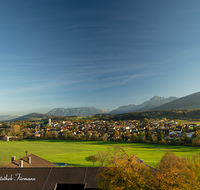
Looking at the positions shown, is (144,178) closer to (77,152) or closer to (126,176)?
(126,176)

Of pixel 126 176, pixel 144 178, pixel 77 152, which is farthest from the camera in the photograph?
pixel 77 152

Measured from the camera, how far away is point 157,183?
35.9 ft

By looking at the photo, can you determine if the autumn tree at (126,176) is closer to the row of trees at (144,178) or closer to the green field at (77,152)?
the row of trees at (144,178)

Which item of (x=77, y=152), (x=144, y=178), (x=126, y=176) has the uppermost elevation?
(x=126, y=176)

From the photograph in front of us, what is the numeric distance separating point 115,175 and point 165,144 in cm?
5568

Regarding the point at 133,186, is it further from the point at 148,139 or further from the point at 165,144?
the point at 148,139

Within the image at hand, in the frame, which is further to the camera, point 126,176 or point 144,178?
point 144,178

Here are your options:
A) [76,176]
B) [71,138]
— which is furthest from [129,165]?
[71,138]

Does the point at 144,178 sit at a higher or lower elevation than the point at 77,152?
higher

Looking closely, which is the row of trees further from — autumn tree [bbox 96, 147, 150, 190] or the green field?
the green field

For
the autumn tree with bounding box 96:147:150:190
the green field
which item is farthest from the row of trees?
the green field

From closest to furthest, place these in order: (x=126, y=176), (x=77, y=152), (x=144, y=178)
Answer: (x=126, y=176)
(x=144, y=178)
(x=77, y=152)

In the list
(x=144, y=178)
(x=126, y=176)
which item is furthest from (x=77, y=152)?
(x=144, y=178)

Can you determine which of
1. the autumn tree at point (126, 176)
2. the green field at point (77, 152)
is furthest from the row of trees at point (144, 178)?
the green field at point (77, 152)
